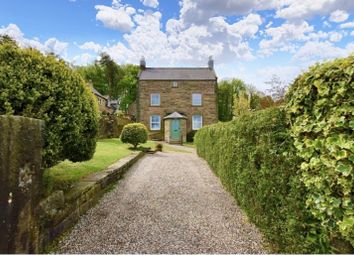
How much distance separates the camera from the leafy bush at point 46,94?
371 centimetres

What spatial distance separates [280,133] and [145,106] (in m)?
27.5

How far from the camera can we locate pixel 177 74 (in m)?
30.9

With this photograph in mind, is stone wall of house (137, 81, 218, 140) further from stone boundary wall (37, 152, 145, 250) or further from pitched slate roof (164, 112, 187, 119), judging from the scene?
stone boundary wall (37, 152, 145, 250)

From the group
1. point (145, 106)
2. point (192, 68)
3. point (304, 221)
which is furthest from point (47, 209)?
point (192, 68)

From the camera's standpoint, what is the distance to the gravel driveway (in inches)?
131

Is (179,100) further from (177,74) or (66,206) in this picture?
(66,206)

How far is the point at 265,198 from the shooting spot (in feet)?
10.7

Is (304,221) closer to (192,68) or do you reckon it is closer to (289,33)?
(289,33)

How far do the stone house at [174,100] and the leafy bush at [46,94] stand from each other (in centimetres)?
2491

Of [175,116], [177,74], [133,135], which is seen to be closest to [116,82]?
[177,74]

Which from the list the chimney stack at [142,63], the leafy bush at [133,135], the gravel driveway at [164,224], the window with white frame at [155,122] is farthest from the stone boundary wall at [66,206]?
the chimney stack at [142,63]

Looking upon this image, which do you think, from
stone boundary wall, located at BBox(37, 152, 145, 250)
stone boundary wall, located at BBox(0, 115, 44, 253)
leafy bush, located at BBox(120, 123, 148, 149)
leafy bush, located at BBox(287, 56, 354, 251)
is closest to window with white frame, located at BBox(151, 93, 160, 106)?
leafy bush, located at BBox(120, 123, 148, 149)

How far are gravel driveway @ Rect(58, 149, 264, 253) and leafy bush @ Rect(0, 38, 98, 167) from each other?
1383 millimetres

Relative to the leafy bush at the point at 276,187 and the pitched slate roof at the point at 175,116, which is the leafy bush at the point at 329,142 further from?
the pitched slate roof at the point at 175,116
